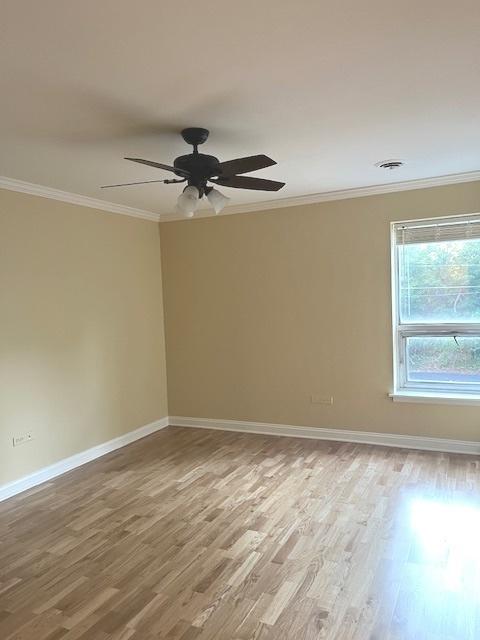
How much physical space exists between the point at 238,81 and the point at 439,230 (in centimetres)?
275

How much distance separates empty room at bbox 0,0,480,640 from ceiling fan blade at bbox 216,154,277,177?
0.01 meters

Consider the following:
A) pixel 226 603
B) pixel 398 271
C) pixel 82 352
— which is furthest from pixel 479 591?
pixel 82 352

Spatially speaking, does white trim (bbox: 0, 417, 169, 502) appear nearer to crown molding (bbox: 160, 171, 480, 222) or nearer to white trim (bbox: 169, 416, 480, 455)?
white trim (bbox: 169, 416, 480, 455)

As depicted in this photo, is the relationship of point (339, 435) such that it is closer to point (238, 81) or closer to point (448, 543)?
point (448, 543)

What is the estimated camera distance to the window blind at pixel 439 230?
4168 millimetres

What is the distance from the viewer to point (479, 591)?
2316 millimetres

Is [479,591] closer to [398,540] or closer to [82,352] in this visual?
[398,540]

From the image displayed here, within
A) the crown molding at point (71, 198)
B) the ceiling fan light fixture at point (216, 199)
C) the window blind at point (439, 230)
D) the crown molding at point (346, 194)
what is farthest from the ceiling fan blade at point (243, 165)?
the window blind at point (439, 230)

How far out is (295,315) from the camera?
4855mm

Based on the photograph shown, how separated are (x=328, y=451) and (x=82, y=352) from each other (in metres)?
2.40

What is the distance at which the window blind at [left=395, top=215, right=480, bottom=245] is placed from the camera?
13.7 ft

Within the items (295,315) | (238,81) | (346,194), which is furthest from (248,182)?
(295,315)

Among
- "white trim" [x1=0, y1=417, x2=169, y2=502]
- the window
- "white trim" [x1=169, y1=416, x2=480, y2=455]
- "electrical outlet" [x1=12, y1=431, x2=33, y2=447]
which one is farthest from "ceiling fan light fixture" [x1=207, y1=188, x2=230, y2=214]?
"white trim" [x1=169, y1=416, x2=480, y2=455]

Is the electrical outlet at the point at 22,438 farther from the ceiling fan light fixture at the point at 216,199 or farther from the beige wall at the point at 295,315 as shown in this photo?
the ceiling fan light fixture at the point at 216,199
